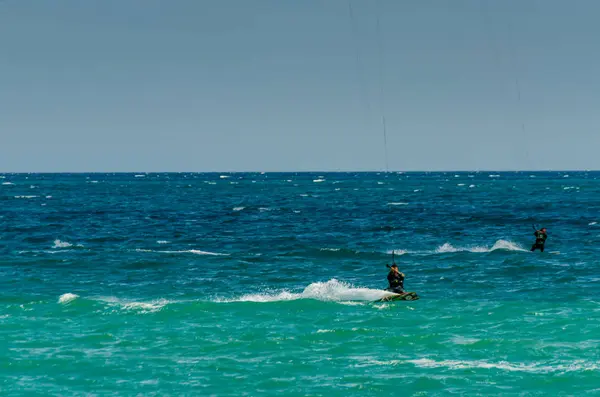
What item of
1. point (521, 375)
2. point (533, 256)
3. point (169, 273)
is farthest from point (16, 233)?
point (521, 375)

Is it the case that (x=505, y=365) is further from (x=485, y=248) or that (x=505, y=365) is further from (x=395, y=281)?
(x=485, y=248)

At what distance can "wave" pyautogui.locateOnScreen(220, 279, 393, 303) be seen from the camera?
99.6 ft

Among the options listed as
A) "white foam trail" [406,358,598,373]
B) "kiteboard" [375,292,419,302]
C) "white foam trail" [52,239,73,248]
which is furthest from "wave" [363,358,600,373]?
"white foam trail" [52,239,73,248]

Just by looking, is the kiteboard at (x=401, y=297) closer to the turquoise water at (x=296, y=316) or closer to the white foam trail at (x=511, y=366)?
the turquoise water at (x=296, y=316)

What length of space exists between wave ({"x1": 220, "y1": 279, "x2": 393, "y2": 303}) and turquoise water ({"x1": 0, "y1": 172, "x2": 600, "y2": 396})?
12 centimetres

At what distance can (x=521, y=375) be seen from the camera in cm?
1966

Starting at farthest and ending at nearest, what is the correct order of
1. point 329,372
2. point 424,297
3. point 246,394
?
point 424,297, point 329,372, point 246,394

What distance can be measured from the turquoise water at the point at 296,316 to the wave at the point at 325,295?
0.39 feet

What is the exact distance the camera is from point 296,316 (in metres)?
27.1

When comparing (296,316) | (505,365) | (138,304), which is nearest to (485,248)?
(296,316)

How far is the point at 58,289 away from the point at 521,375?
21093mm

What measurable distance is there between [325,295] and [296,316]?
13.4 ft

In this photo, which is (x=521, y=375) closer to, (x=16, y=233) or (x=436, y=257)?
(x=436, y=257)

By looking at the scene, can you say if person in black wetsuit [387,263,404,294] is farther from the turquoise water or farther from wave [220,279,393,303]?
the turquoise water
